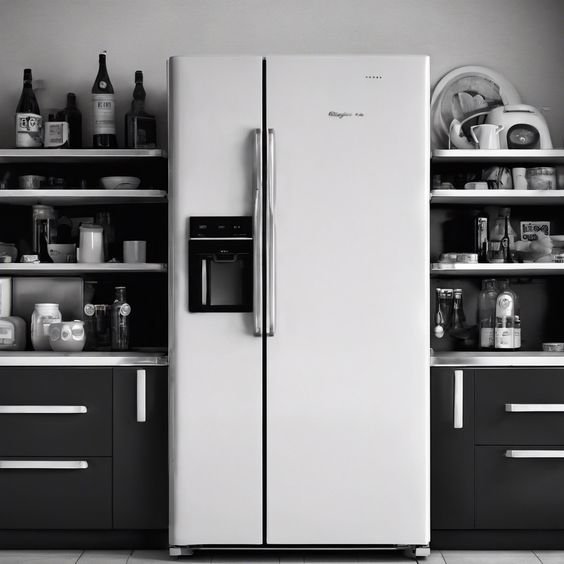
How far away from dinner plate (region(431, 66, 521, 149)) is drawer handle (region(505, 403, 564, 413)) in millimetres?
1220

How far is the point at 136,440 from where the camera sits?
3.19 metres

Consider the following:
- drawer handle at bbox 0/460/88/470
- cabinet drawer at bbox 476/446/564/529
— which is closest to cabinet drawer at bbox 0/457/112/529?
drawer handle at bbox 0/460/88/470

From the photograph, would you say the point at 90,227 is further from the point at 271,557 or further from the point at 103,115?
the point at 271,557

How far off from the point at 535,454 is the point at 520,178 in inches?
45.9

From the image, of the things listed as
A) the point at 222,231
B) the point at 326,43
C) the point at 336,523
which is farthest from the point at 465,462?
the point at 326,43

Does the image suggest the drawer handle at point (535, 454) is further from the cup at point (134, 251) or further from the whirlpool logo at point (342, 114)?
the cup at point (134, 251)

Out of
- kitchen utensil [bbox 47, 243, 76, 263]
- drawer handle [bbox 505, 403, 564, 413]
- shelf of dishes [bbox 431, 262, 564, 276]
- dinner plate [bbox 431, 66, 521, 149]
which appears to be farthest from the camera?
dinner plate [bbox 431, 66, 521, 149]

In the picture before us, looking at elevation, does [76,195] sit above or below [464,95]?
below

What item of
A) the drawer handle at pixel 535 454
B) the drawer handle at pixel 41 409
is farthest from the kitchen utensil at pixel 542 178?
the drawer handle at pixel 41 409

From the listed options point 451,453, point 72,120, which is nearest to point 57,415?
point 72,120

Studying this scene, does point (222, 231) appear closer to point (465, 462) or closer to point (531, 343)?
point (465, 462)

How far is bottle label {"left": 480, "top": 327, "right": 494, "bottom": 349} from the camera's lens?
3506mm

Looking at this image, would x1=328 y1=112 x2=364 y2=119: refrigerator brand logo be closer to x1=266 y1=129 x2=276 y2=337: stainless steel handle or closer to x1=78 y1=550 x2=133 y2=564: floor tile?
x1=266 y1=129 x2=276 y2=337: stainless steel handle

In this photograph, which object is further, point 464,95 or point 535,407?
point 464,95
